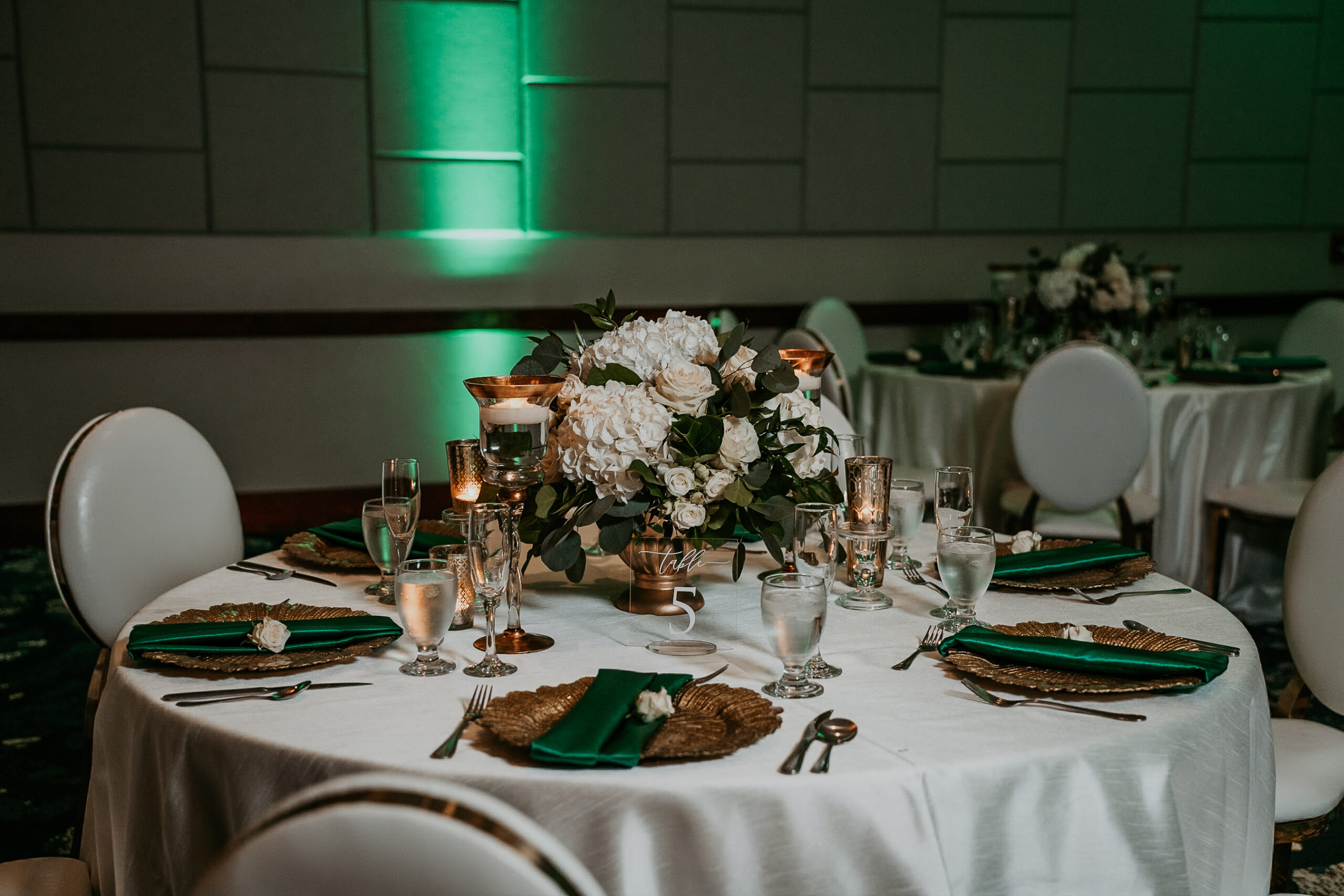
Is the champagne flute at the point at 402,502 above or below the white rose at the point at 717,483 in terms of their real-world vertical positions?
below

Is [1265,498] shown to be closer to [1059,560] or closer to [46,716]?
[1059,560]

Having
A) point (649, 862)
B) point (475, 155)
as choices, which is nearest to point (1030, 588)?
point (649, 862)

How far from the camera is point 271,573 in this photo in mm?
1854

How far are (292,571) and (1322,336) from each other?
489 centimetres

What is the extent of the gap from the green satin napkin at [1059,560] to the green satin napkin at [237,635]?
927 millimetres

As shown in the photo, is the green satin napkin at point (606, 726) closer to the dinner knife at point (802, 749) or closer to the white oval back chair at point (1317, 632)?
the dinner knife at point (802, 749)

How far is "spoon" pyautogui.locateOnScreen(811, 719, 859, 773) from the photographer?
1.15 meters

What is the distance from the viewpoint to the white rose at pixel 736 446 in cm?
155

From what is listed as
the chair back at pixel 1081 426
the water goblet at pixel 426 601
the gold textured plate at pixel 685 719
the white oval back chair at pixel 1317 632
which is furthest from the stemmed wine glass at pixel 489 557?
the chair back at pixel 1081 426

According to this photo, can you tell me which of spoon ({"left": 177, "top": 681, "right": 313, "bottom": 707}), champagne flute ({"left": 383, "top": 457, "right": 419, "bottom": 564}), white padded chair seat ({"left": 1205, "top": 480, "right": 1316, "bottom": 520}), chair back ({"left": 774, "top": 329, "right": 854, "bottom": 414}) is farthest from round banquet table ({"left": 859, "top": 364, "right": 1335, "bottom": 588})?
spoon ({"left": 177, "top": 681, "right": 313, "bottom": 707})

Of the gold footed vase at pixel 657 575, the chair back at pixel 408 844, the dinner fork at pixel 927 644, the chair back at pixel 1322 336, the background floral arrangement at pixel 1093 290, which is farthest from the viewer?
the chair back at pixel 1322 336

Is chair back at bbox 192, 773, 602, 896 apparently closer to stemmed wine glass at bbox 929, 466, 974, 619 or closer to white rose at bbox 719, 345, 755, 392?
white rose at bbox 719, 345, 755, 392

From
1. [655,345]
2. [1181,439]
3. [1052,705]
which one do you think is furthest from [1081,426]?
[1052,705]

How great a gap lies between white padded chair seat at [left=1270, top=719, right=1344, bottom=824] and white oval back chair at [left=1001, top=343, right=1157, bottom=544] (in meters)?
1.65
